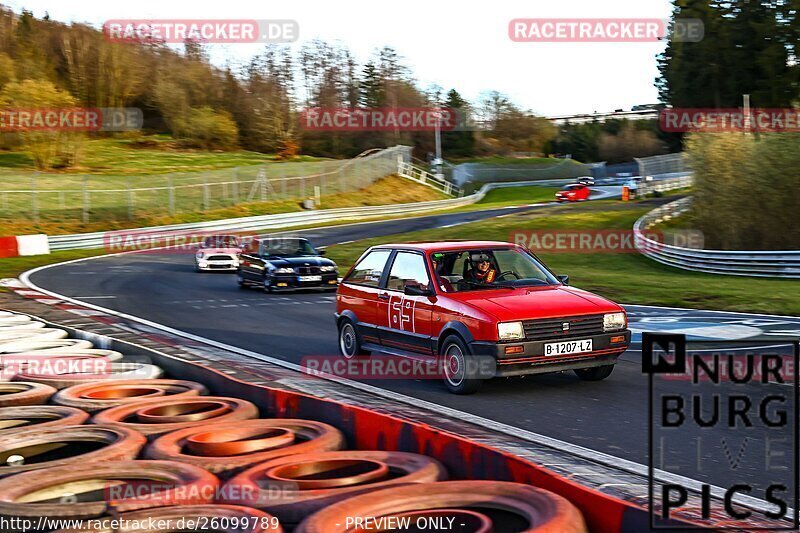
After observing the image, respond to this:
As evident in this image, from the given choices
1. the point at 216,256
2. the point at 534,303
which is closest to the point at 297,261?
the point at 216,256

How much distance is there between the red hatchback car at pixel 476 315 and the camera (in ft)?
29.1

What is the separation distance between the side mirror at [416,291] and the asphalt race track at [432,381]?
994 mm

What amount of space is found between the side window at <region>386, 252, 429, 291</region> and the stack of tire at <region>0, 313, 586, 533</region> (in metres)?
3.30

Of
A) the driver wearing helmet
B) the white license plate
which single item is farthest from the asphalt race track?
the driver wearing helmet

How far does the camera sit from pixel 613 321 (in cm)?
923

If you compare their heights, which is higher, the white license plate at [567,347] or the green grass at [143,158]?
the green grass at [143,158]

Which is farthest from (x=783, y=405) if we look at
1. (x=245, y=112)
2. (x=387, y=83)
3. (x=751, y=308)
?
(x=387, y=83)

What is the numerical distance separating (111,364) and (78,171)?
184 feet

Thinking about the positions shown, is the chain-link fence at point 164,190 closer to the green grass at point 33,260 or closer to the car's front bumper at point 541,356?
the green grass at point 33,260

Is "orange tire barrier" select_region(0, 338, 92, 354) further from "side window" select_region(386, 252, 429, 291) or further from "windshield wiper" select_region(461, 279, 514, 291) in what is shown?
"windshield wiper" select_region(461, 279, 514, 291)

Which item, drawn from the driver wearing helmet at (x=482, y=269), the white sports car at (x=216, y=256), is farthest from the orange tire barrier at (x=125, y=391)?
the white sports car at (x=216, y=256)

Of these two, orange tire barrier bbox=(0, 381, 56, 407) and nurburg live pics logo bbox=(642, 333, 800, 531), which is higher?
orange tire barrier bbox=(0, 381, 56, 407)

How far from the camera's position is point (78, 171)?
201ft

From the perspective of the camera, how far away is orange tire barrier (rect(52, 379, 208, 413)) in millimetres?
7344
